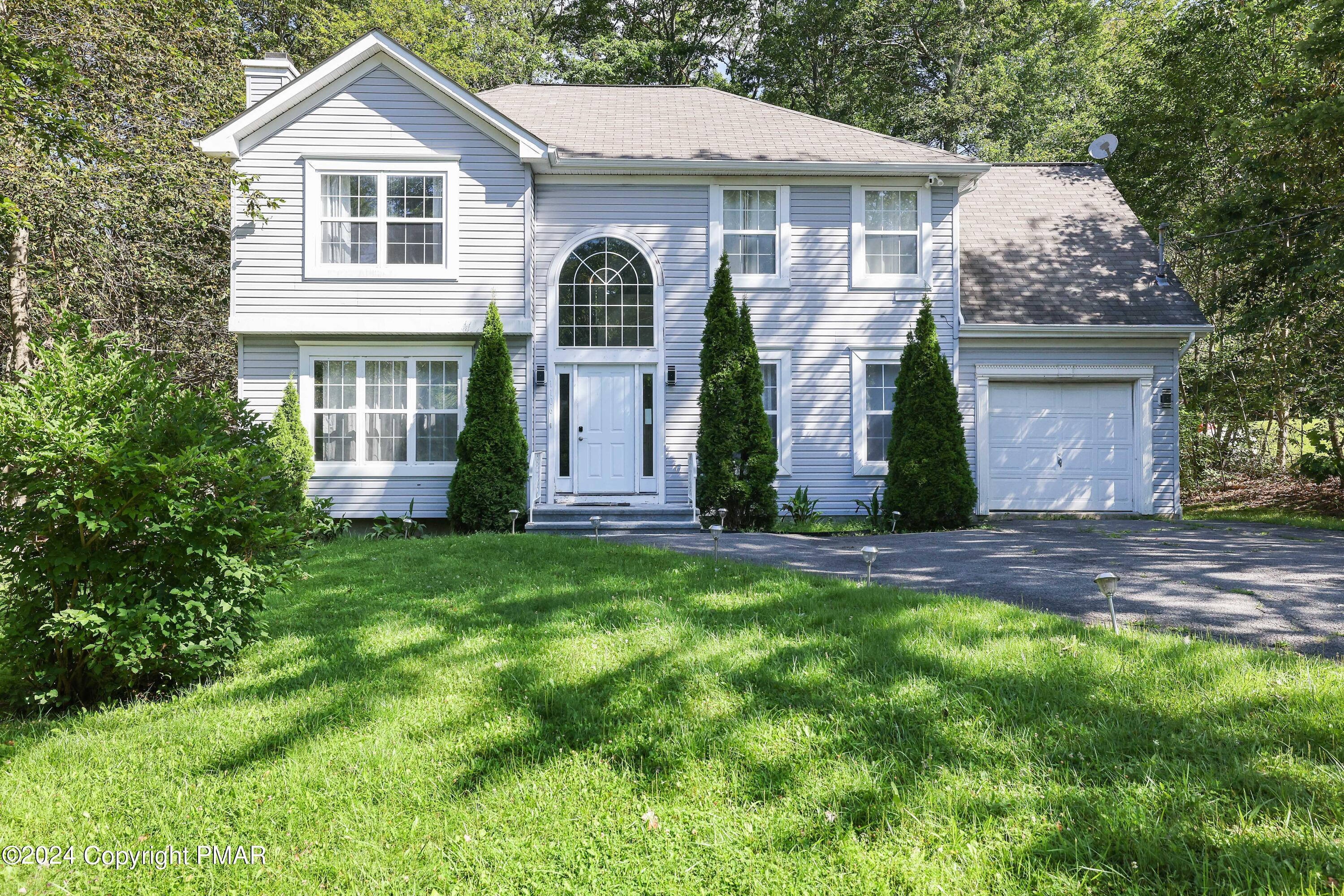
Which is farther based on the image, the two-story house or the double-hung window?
the double-hung window

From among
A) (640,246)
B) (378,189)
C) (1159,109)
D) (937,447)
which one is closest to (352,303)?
(378,189)

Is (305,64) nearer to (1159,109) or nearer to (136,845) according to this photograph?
(1159,109)

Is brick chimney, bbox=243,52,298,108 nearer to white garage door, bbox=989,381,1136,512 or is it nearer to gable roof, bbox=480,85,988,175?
gable roof, bbox=480,85,988,175

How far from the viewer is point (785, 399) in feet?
39.9

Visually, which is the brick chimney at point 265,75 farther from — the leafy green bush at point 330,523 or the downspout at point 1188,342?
the downspout at point 1188,342

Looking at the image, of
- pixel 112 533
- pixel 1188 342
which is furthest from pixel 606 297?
pixel 1188 342

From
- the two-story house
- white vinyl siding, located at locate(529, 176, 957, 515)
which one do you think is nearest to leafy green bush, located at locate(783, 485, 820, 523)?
white vinyl siding, located at locate(529, 176, 957, 515)

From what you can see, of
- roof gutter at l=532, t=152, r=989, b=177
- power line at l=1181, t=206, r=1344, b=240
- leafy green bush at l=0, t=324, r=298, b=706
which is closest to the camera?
leafy green bush at l=0, t=324, r=298, b=706

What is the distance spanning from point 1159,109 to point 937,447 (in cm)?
1361

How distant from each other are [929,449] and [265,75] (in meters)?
11.7

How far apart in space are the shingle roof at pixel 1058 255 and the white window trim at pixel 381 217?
8240 millimetres

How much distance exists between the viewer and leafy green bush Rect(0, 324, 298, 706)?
3.64 m

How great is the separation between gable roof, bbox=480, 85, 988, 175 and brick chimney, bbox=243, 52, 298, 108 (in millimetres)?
3371

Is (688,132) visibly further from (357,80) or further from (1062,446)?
(1062,446)
